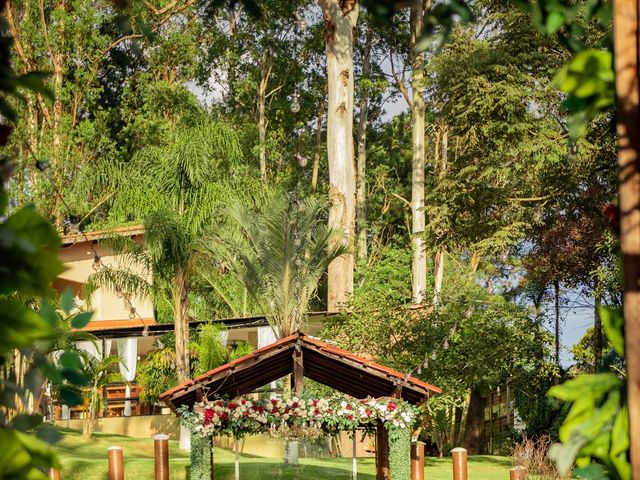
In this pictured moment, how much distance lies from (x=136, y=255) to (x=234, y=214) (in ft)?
10.4

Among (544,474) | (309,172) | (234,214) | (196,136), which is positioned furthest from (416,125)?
(544,474)

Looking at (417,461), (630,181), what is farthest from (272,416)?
(630,181)

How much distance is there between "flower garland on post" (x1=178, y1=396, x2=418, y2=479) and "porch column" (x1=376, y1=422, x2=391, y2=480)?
0.88 meters

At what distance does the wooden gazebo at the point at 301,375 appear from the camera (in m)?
15.0

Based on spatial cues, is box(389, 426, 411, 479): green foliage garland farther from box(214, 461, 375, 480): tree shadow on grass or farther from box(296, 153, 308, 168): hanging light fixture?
box(296, 153, 308, 168): hanging light fixture

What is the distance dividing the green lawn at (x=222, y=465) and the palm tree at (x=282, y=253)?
8.69 ft

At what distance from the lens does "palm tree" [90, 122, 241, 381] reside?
21.7 metres

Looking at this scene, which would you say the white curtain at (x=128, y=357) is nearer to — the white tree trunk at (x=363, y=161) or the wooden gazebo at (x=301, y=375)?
the white tree trunk at (x=363, y=161)

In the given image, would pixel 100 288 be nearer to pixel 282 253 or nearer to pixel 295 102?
pixel 282 253

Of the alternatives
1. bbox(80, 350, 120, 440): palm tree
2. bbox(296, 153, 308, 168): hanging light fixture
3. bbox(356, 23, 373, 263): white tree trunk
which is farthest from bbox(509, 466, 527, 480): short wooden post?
bbox(296, 153, 308, 168): hanging light fixture

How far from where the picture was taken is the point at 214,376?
15.0 m

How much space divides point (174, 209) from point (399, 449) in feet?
30.5

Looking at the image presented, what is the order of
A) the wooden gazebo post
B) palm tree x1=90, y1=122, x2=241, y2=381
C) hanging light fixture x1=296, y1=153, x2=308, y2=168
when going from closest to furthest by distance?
the wooden gazebo post
palm tree x1=90, y1=122, x2=241, y2=381
hanging light fixture x1=296, y1=153, x2=308, y2=168

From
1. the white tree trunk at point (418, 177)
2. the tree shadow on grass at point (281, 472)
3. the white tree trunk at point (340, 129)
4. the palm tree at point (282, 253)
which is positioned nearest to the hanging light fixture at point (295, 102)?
the white tree trunk at point (418, 177)
